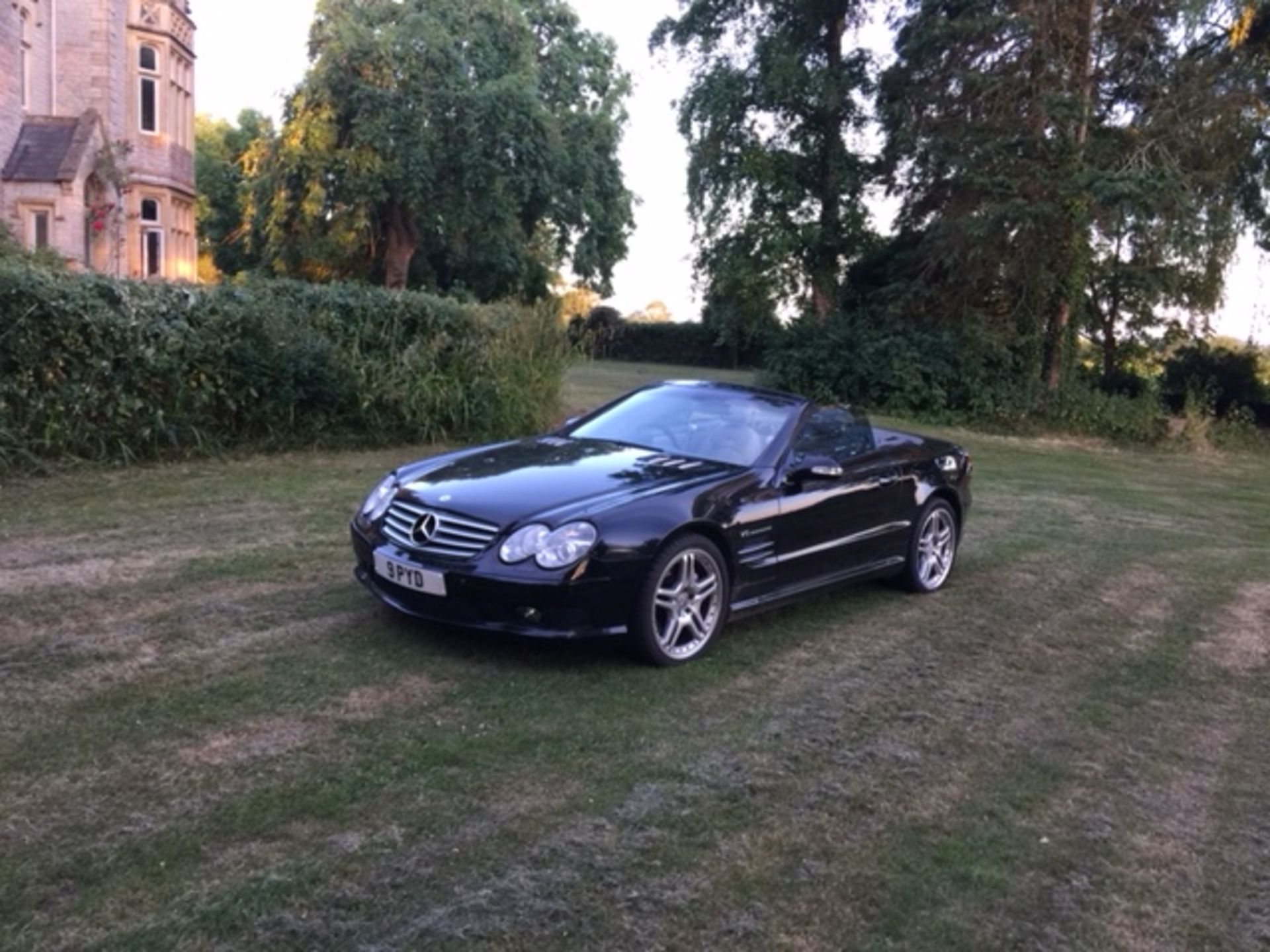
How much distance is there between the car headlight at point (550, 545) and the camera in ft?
16.8

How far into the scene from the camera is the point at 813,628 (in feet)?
21.2

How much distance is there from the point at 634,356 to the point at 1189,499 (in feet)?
122

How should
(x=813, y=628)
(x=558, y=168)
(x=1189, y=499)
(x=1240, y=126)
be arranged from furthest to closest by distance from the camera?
(x=558, y=168) → (x=1240, y=126) → (x=1189, y=499) → (x=813, y=628)

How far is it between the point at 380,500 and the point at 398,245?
29.7 metres

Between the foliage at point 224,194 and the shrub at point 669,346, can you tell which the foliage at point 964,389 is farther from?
the foliage at point 224,194

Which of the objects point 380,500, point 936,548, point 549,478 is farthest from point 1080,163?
point 380,500

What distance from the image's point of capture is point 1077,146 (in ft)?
67.2

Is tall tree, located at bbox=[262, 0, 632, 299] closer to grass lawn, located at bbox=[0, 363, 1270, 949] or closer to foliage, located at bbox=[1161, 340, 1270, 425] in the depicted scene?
foliage, located at bbox=[1161, 340, 1270, 425]

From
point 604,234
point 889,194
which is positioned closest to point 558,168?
point 604,234

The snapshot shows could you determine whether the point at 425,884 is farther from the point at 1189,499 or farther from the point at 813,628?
the point at 1189,499

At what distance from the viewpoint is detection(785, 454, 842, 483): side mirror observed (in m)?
6.23

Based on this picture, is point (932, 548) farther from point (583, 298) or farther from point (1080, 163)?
point (583, 298)

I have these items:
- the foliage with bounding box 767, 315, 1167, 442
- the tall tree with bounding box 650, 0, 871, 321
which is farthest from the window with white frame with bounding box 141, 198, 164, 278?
the foliage with bounding box 767, 315, 1167, 442

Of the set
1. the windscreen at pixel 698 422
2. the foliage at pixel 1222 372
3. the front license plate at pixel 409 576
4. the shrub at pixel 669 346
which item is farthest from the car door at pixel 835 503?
the shrub at pixel 669 346
